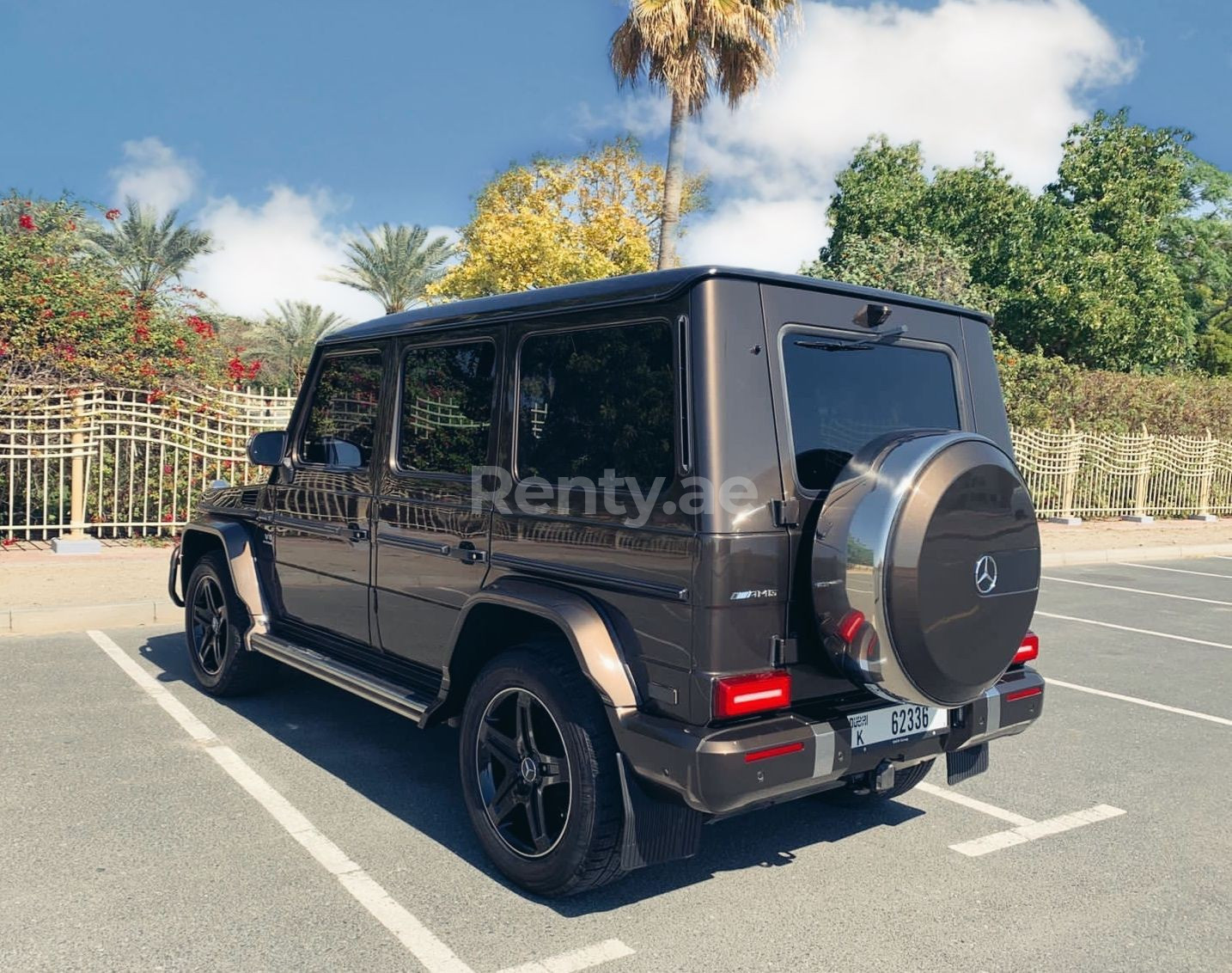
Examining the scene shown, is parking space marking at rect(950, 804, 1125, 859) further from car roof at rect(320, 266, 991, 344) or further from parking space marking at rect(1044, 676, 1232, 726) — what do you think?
car roof at rect(320, 266, 991, 344)

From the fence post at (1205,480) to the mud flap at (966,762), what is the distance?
19.3 meters

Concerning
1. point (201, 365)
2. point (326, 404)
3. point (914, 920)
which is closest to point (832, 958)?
point (914, 920)

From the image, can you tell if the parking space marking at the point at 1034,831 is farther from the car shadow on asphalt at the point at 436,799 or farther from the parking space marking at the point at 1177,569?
the parking space marking at the point at 1177,569

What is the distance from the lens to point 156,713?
5434 mm

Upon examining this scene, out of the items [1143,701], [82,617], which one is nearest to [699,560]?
[1143,701]

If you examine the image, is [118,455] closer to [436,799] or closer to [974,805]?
[436,799]

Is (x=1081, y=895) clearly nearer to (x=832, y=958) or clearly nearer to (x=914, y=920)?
(x=914, y=920)

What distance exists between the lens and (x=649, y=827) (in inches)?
125

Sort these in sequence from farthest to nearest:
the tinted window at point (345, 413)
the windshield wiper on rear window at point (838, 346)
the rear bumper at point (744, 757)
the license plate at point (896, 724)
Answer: the tinted window at point (345, 413) < the windshield wiper on rear window at point (838, 346) < the license plate at point (896, 724) < the rear bumper at point (744, 757)

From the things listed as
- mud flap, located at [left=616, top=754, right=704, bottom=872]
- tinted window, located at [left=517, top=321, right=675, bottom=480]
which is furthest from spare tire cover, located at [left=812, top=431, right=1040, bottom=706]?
mud flap, located at [left=616, top=754, right=704, bottom=872]

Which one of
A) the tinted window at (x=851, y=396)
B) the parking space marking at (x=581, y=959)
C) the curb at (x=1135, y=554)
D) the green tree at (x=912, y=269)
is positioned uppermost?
the green tree at (x=912, y=269)

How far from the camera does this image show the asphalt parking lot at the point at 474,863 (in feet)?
10.2

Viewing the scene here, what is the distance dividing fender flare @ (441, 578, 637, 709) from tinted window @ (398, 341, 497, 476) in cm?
70

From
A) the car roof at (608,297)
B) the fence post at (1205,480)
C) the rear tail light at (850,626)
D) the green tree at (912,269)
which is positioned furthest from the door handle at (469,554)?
the fence post at (1205,480)
